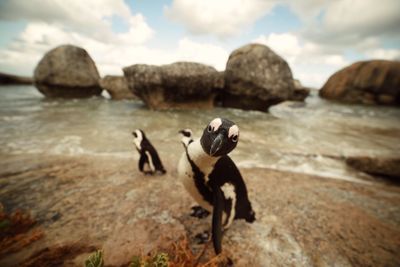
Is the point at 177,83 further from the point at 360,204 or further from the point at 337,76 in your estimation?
the point at 337,76

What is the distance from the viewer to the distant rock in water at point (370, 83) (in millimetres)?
20844

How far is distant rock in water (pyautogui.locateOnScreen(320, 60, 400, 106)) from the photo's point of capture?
2084 cm

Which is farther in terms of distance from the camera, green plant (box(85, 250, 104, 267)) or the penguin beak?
the penguin beak

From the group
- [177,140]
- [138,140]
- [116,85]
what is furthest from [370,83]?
[138,140]

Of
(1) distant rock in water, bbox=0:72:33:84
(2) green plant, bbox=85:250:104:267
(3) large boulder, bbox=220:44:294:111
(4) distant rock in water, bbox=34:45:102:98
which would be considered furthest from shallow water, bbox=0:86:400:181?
(1) distant rock in water, bbox=0:72:33:84

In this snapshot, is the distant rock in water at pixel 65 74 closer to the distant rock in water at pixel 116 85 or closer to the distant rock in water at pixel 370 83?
the distant rock in water at pixel 116 85

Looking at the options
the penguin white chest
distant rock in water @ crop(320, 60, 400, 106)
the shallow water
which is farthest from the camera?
distant rock in water @ crop(320, 60, 400, 106)

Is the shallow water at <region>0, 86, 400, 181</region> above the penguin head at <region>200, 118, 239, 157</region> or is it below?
below

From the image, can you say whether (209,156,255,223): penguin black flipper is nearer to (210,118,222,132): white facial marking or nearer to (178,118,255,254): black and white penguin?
(178,118,255,254): black and white penguin

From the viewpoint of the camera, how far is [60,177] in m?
3.25

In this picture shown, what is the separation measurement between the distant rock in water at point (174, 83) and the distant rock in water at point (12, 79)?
2271 cm

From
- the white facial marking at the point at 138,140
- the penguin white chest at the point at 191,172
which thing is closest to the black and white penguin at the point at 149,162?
the white facial marking at the point at 138,140

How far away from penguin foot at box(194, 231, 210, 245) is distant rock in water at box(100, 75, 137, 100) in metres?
14.3

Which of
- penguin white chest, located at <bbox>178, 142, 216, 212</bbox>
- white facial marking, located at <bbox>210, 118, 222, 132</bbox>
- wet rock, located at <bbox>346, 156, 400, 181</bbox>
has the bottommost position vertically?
wet rock, located at <bbox>346, 156, 400, 181</bbox>
